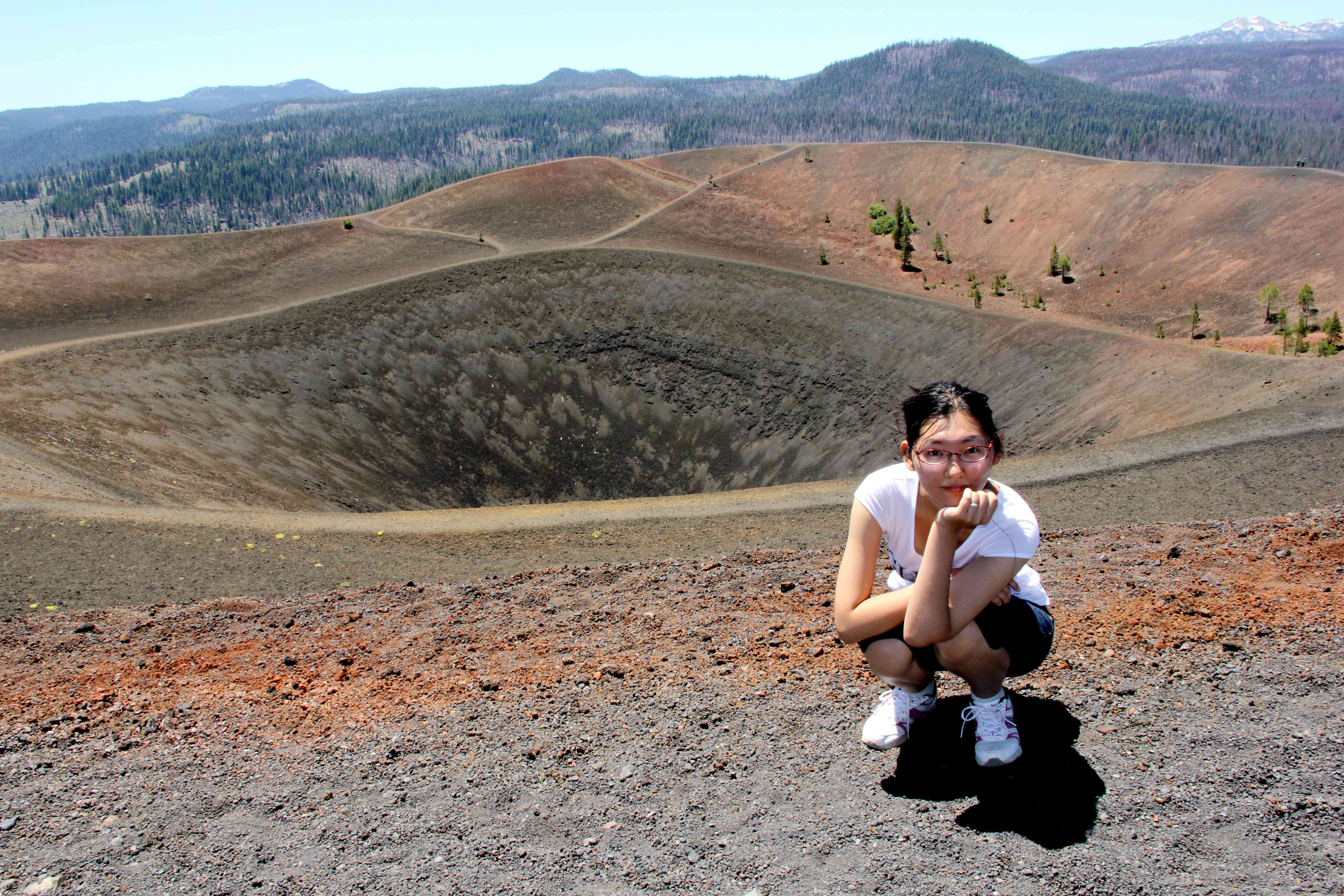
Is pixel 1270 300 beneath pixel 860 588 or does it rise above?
beneath

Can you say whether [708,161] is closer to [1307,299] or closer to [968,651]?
[1307,299]

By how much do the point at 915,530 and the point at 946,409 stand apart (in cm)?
71

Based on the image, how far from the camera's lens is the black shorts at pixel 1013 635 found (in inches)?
176

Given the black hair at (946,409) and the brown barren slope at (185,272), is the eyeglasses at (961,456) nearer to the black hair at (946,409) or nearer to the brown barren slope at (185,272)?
the black hair at (946,409)

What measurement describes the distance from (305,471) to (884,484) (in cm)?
2178

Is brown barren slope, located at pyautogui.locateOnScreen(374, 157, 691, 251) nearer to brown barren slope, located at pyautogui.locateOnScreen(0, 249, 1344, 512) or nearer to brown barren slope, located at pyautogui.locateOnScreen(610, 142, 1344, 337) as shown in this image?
brown barren slope, located at pyautogui.locateOnScreen(610, 142, 1344, 337)

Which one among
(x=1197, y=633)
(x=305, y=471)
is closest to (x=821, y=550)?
(x=1197, y=633)

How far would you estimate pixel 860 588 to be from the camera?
177 inches

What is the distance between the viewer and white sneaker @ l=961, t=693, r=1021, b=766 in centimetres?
457

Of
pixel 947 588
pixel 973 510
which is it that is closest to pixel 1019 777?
pixel 947 588

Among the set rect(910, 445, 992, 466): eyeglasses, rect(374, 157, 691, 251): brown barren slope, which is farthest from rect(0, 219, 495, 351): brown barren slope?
rect(910, 445, 992, 466): eyeglasses

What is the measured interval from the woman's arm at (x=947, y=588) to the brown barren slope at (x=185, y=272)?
37020 millimetres

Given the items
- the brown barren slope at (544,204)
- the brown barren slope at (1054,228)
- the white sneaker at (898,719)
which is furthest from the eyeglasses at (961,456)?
the brown barren slope at (544,204)

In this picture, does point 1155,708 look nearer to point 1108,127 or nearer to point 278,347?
point 278,347
